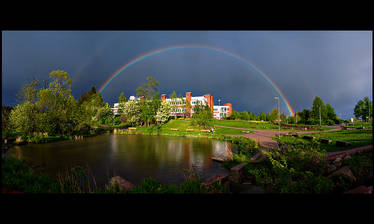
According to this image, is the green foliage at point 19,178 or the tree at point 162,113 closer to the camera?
the green foliage at point 19,178

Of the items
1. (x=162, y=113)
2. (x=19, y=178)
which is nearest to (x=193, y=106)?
(x=162, y=113)

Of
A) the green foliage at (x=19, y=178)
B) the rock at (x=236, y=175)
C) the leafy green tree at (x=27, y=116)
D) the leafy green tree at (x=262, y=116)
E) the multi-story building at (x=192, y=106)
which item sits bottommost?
the rock at (x=236, y=175)

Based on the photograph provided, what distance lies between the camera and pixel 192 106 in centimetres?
5350

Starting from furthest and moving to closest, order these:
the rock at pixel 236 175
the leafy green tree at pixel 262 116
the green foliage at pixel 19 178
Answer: the leafy green tree at pixel 262 116 < the rock at pixel 236 175 < the green foliage at pixel 19 178

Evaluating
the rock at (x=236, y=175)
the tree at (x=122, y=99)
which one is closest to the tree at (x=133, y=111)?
the tree at (x=122, y=99)

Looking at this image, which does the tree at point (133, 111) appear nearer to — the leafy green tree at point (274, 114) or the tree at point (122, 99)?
the tree at point (122, 99)

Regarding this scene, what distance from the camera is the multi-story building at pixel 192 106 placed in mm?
43050

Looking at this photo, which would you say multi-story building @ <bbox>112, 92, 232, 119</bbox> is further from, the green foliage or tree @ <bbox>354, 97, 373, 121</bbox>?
tree @ <bbox>354, 97, 373, 121</bbox>

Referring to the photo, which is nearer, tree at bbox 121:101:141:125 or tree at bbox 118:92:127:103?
tree at bbox 121:101:141:125

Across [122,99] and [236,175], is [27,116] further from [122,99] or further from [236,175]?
[122,99]

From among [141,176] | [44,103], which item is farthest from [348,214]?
[44,103]

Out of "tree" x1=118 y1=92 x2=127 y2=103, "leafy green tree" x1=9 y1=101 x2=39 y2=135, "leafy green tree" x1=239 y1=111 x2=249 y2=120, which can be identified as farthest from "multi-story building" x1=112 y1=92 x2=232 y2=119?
"leafy green tree" x1=9 y1=101 x2=39 y2=135

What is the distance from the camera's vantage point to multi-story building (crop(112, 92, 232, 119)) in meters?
43.0
